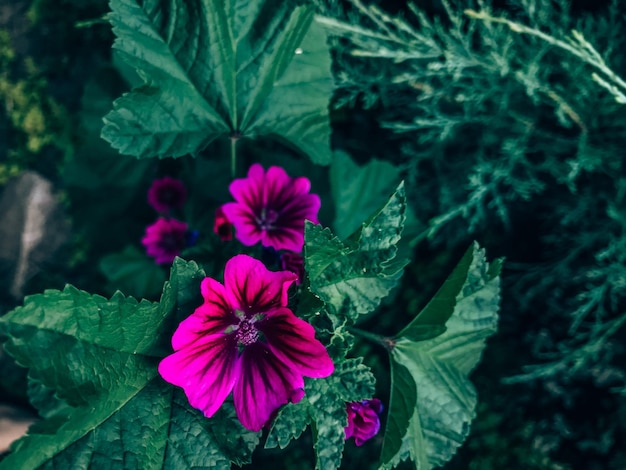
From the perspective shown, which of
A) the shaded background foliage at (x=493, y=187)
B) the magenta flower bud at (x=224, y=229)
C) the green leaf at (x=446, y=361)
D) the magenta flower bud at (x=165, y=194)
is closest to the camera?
the green leaf at (x=446, y=361)

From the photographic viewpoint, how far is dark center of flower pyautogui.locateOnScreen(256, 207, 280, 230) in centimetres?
98

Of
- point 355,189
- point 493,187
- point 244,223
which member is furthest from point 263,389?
point 493,187

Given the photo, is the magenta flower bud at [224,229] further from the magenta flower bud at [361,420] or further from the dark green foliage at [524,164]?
the dark green foliage at [524,164]

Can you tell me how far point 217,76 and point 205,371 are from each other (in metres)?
0.55

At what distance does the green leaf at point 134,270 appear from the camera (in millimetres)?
1765

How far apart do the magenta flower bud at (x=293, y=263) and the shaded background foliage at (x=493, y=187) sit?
19.3 inches

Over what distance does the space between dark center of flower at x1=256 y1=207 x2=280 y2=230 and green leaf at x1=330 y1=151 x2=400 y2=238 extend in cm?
32

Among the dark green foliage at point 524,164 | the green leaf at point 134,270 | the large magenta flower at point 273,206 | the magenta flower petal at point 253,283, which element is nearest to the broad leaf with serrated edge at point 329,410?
the magenta flower petal at point 253,283

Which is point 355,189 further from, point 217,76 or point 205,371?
point 205,371

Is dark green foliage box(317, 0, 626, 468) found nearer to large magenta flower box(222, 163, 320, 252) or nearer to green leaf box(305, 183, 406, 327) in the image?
large magenta flower box(222, 163, 320, 252)

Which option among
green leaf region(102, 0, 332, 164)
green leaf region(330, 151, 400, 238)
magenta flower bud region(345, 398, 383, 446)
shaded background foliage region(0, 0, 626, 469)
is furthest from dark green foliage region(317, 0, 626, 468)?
magenta flower bud region(345, 398, 383, 446)

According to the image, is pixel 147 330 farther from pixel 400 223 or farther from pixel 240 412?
pixel 400 223

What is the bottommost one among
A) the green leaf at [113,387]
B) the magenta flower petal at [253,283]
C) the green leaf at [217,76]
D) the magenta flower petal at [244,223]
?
the green leaf at [113,387]

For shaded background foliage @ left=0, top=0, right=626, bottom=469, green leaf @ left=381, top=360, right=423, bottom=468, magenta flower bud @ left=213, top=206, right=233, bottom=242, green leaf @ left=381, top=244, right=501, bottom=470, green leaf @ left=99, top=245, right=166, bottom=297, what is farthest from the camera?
green leaf @ left=99, top=245, right=166, bottom=297
